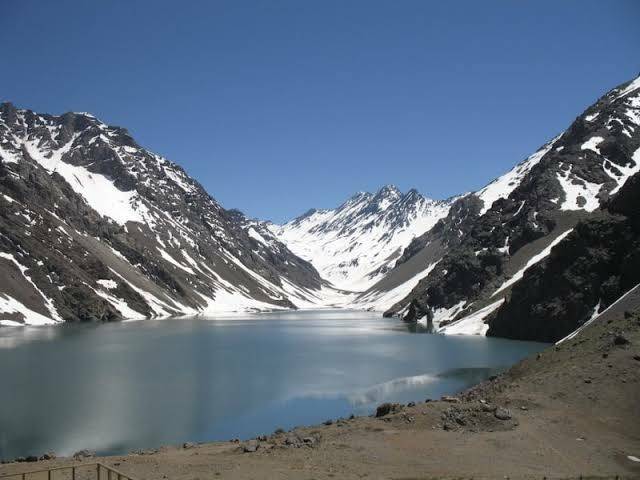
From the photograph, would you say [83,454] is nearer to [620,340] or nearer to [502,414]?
[502,414]

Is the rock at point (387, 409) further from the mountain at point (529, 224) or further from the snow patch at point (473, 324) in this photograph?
the snow patch at point (473, 324)

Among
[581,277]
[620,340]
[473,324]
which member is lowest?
[620,340]

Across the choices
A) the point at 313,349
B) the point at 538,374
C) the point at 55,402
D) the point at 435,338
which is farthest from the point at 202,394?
the point at 435,338

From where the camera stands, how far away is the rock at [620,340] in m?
34.8

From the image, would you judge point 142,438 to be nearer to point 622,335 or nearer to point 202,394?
point 202,394

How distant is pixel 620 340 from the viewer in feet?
115

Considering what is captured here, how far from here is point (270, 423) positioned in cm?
4162

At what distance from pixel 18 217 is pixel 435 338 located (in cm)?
12966

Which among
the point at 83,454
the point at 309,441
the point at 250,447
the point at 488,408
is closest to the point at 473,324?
the point at 488,408

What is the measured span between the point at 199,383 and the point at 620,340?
126 feet

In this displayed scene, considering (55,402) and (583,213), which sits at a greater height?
(583,213)

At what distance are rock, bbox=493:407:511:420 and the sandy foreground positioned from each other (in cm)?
5

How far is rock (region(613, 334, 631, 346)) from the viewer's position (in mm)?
34812

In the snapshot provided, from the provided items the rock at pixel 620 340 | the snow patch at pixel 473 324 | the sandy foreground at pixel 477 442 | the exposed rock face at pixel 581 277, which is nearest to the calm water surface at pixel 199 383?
the exposed rock face at pixel 581 277
